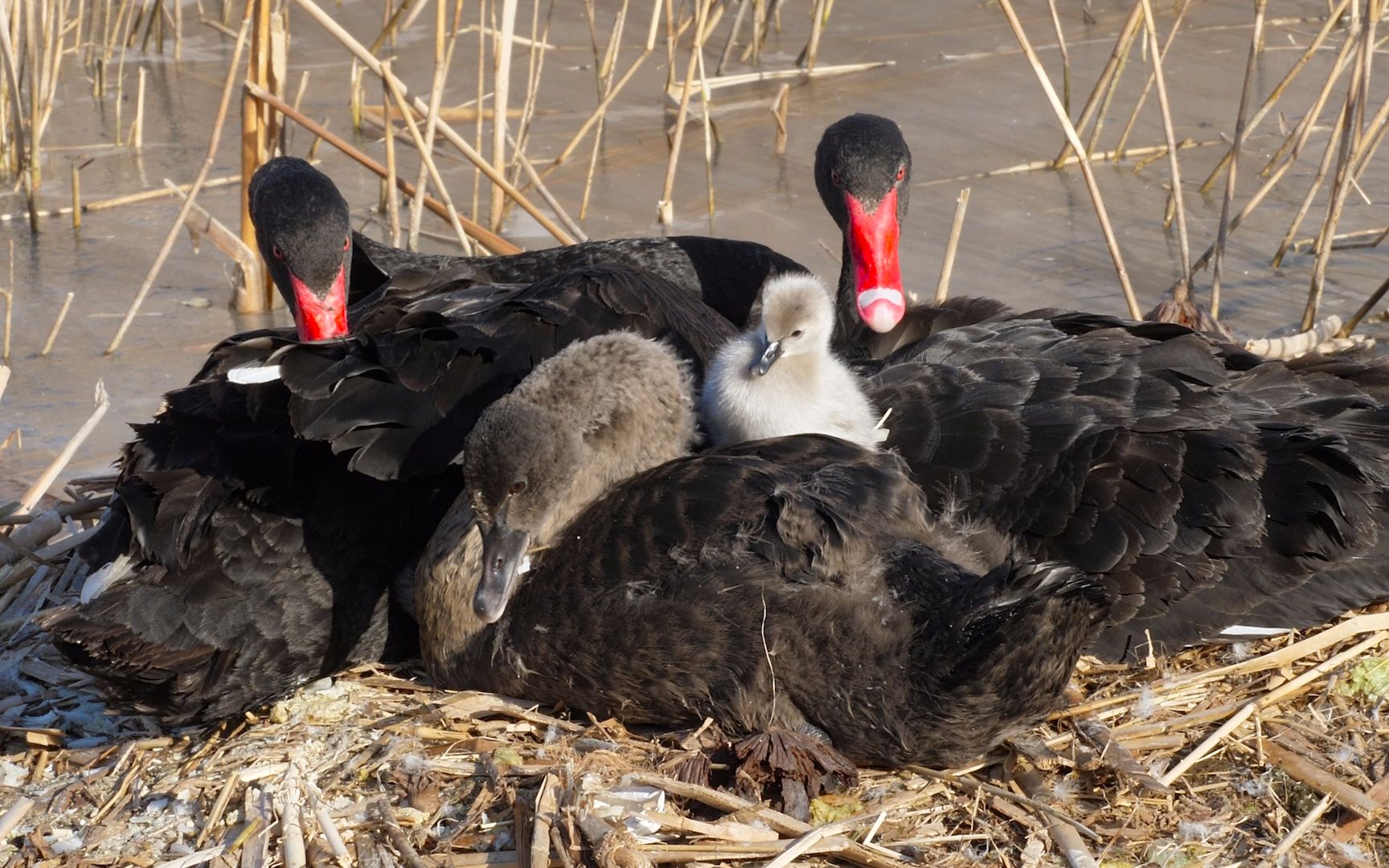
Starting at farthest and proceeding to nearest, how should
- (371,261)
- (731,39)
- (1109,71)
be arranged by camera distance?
(731,39)
(1109,71)
(371,261)

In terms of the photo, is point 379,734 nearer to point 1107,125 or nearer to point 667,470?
point 667,470

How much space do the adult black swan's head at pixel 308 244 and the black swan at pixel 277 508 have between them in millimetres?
1187

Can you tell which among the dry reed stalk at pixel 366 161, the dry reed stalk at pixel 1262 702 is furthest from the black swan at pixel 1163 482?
the dry reed stalk at pixel 366 161

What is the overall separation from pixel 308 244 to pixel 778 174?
13.8ft

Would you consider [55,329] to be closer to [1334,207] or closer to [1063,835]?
[1063,835]

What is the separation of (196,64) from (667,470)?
8.05 m

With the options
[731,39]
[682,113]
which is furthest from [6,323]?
[731,39]

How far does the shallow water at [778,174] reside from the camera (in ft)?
24.3

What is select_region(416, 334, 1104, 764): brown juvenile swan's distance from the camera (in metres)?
3.42

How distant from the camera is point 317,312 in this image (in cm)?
538

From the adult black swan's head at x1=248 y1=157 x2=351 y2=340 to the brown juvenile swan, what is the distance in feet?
5.54

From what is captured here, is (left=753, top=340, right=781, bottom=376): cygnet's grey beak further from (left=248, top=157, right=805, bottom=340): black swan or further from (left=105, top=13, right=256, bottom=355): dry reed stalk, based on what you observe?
(left=105, top=13, right=256, bottom=355): dry reed stalk

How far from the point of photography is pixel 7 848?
367 cm

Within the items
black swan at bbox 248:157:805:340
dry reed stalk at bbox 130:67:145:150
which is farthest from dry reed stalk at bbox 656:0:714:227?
dry reed stalk at bbox 130:67:145:150
